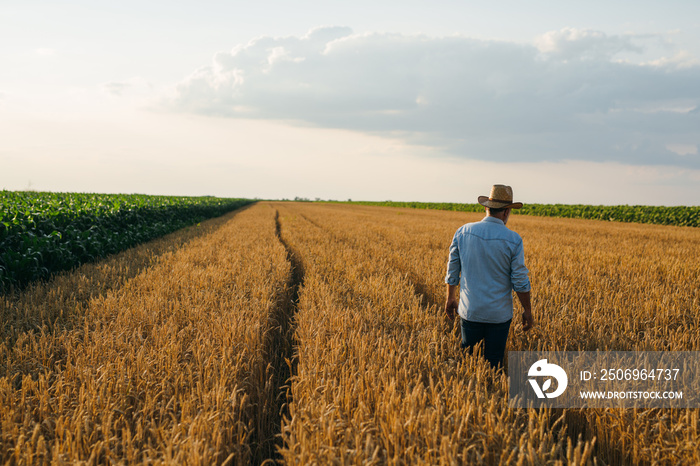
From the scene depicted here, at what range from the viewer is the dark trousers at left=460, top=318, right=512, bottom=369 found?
13.5 ft

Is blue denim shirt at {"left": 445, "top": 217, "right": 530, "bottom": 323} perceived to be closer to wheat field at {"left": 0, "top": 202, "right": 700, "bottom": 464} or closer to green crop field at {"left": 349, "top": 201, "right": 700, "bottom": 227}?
wheat field at {"left": 0, "top": 202, "right": 700, "bottom": 464}

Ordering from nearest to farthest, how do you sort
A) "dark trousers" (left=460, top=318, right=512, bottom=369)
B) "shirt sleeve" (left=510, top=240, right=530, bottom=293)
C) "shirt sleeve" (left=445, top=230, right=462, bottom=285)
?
"shirt sleeve" (left=510, top=240, right=530, bottom=293) < "dark trousers" (left=460, top=318, right=512, bottom=369) < "shirt sleeve" (left=445, top=230, right=462, bottom=285)

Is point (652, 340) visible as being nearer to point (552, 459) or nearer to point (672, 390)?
point (672, 390)

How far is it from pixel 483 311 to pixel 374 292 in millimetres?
3072

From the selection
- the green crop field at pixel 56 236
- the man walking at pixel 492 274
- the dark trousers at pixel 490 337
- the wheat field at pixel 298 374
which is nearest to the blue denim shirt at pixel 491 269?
the man walking at pixel 492 274

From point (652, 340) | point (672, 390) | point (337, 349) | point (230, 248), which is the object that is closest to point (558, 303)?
point (652, 340)

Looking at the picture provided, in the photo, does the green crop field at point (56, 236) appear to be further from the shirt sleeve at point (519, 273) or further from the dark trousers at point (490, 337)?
the shirt sleeve at point (519, 273)

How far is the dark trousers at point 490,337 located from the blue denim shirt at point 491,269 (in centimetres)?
11

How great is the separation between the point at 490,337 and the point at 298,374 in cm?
199

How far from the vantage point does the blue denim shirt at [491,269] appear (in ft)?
12.8

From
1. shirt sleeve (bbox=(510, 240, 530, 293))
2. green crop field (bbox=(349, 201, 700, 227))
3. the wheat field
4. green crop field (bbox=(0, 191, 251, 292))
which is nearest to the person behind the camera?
the wheat field

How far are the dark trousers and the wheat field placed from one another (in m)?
0.29

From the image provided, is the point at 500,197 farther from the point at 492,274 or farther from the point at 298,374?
the point at 298,374

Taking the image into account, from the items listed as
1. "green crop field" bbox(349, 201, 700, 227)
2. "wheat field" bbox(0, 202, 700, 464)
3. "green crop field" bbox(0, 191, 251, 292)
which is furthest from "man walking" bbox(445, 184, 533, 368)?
"green crop field" bbox(349, 201, 700, 227)
